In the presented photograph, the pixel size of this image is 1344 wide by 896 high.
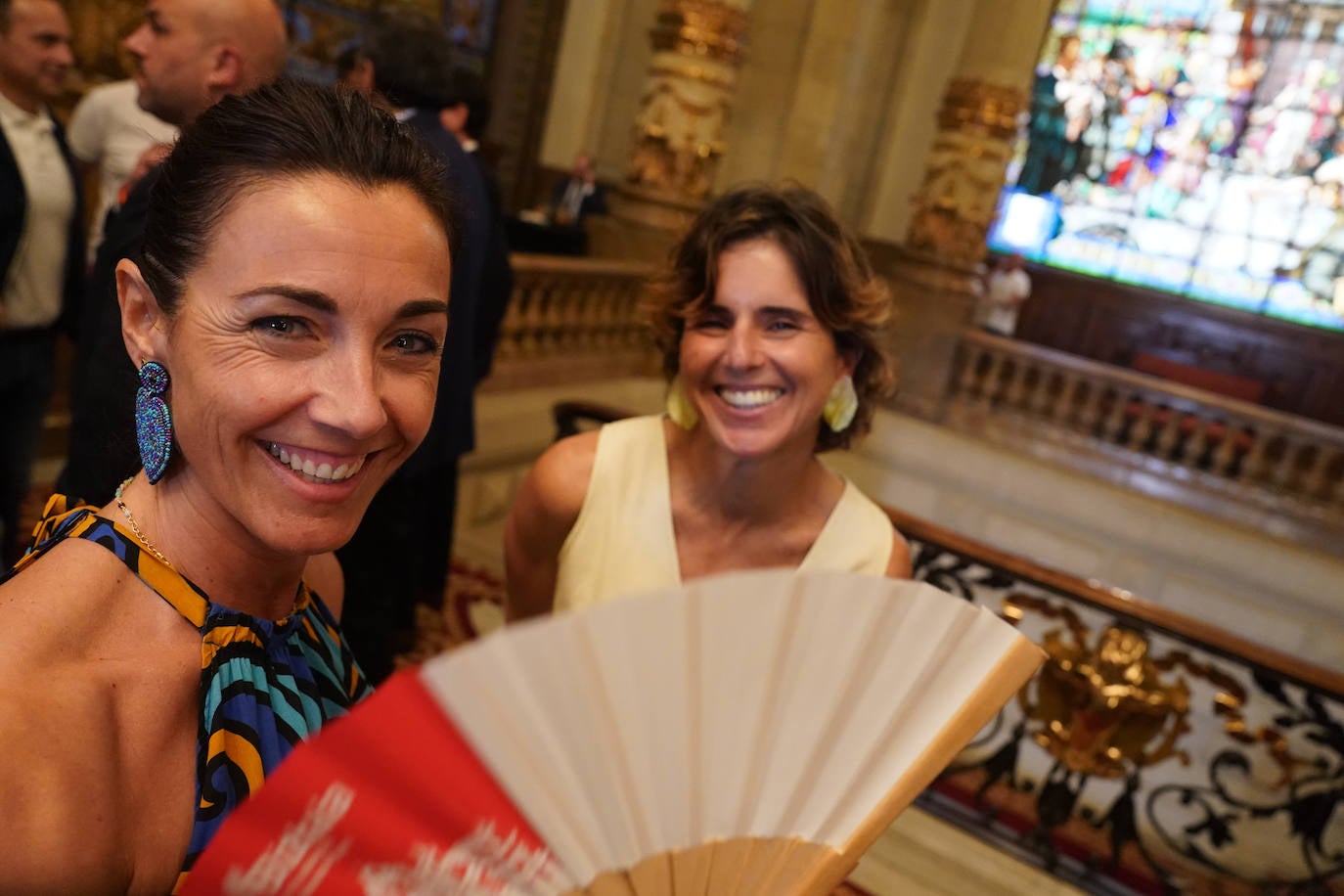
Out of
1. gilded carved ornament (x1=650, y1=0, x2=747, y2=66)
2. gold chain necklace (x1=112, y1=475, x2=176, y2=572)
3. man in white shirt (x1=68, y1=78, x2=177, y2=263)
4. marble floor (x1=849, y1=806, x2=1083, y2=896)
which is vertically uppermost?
gilded carved ornament (x1=650, y1=0, x2=747, y2=66)

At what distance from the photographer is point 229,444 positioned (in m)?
0.89

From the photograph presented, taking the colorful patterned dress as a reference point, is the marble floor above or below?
below

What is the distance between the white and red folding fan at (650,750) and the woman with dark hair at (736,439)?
116cm

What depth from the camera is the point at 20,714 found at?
0.72m

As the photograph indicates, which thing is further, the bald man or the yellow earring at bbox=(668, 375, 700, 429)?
the yellow earring at bbox=(668, 375, 700, 429)

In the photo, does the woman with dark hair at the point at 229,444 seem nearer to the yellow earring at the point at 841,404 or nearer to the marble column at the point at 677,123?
the yellow earring at the point at 841,404

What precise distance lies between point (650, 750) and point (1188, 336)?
14910 mm

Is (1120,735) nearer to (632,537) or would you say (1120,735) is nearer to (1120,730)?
(1120,730)

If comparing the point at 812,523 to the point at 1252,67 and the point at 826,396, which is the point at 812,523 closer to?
the point at 826,396

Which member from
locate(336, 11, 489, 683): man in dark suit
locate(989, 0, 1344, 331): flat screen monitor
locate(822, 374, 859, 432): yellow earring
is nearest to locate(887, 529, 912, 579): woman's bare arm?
locate(822, 374, 859, 432): yellow earring

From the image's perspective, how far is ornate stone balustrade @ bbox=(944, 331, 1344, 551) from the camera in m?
9.24

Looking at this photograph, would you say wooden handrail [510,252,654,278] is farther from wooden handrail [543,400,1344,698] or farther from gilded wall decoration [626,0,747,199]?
wooden handrail [543,400,1344,698]

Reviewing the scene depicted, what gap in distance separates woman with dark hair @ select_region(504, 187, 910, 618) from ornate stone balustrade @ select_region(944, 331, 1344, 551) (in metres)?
7.79

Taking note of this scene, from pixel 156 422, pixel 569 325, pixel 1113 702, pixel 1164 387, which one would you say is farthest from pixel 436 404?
pixel 1164 387
